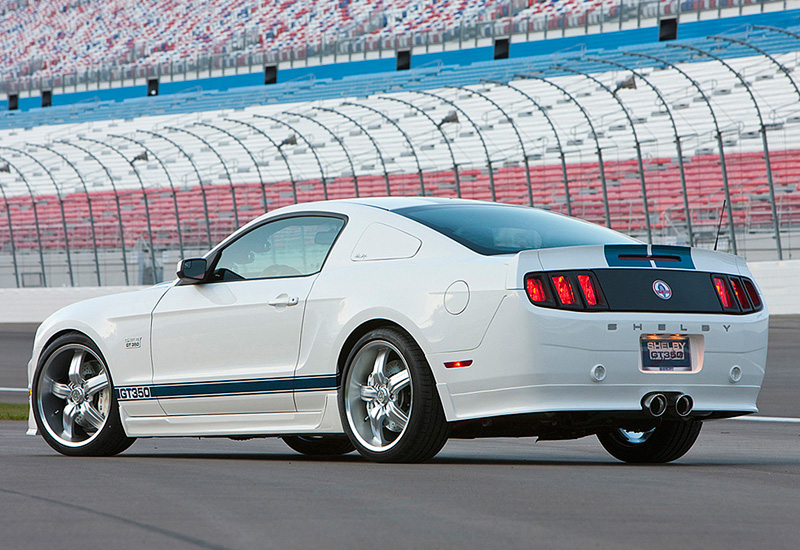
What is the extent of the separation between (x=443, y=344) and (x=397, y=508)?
1.54 meters

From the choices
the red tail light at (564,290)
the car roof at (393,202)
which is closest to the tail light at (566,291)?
the red tail light at (564,290)

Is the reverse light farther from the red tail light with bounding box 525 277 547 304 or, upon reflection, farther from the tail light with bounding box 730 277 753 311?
the red tail light with bounding box 525 277 547 304

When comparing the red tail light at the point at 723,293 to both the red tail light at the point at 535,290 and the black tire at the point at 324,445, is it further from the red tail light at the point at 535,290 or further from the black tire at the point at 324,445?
the black tire at the point at 324,445

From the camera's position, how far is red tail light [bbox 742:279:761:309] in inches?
262

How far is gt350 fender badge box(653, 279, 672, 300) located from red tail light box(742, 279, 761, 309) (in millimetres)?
622

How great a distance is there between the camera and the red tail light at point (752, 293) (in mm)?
6652

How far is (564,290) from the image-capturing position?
605 cm

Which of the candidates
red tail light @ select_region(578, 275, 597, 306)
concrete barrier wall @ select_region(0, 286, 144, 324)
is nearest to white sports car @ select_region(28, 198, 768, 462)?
red tail light @ select_region(578, 275, 597, 306)

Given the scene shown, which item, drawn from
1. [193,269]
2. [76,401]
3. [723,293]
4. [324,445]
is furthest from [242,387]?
[723,293]

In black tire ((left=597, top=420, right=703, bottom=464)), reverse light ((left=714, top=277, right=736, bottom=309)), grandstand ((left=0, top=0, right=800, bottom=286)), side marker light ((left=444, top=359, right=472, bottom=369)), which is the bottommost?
grandstand ((left=0, top=0, right=800, bottom=286))

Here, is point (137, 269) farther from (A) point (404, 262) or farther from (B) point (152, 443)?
(A) point (404, 262)

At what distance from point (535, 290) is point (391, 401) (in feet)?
3.20

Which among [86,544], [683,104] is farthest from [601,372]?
[683,104]

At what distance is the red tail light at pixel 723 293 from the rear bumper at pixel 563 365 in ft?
0.80
